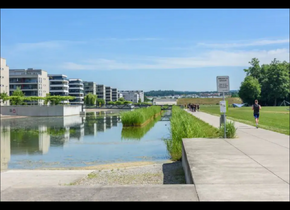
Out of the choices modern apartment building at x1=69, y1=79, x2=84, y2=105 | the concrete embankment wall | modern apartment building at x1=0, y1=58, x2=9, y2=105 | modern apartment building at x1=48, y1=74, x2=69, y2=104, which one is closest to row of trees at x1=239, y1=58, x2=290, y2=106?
the concrete embankment wall

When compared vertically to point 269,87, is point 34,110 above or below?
below

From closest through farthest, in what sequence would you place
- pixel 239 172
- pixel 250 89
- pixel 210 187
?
pixel 210 187, pixel 239 172, pixel 250 89

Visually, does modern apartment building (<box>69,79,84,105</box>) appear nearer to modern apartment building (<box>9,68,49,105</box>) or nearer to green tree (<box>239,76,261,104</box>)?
modern apartment building (<box>9,68,49,105</box>)

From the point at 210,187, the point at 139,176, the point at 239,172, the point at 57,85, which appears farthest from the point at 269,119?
the point at 57,85

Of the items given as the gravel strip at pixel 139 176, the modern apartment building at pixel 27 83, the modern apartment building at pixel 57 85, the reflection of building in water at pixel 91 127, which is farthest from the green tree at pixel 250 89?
the gravel strip at pixel 139 176

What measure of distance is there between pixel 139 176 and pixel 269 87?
3782 inches

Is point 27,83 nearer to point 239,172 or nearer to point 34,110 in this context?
point 34,110

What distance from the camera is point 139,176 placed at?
10891 mm

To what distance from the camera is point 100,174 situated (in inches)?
461
